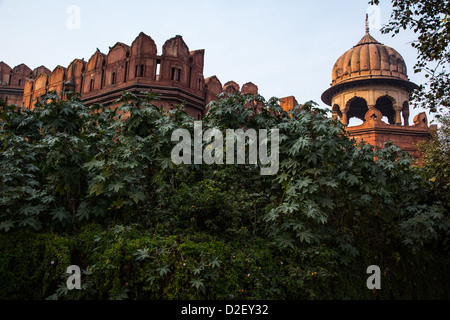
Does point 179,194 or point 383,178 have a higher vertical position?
point 383,178

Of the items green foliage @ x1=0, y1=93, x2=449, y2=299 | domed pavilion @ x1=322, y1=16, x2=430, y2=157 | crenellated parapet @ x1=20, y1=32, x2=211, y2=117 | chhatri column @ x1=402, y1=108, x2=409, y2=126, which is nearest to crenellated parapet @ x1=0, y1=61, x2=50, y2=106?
crenellated parapet @ x1=20, y1=32, x2=211, y2=117

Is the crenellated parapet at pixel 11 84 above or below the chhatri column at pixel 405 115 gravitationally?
above

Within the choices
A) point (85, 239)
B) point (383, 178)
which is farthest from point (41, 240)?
point (383, 178)

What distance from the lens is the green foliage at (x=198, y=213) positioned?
14.5 ft

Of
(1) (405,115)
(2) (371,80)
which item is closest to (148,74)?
(2) (371,80)

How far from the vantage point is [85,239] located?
16.2ft

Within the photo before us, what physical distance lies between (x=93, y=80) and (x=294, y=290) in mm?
10139

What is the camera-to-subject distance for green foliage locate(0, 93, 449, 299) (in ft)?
14.5

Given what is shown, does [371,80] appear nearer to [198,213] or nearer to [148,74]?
[148,74]

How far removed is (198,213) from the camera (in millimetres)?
5383

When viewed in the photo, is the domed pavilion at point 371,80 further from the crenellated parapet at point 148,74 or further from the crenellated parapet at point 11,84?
the crenellated parapet at point 11,84

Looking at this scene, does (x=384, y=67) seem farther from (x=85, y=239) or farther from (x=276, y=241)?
(x=85, y=239)

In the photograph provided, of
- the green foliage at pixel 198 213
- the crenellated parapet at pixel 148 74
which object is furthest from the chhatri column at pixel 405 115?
the green foliage at pixel 198 213

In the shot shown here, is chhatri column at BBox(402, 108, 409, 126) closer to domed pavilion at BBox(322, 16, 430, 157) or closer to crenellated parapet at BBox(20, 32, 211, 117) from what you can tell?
domed pavilion at BBox(322, 16, 430, 157)
